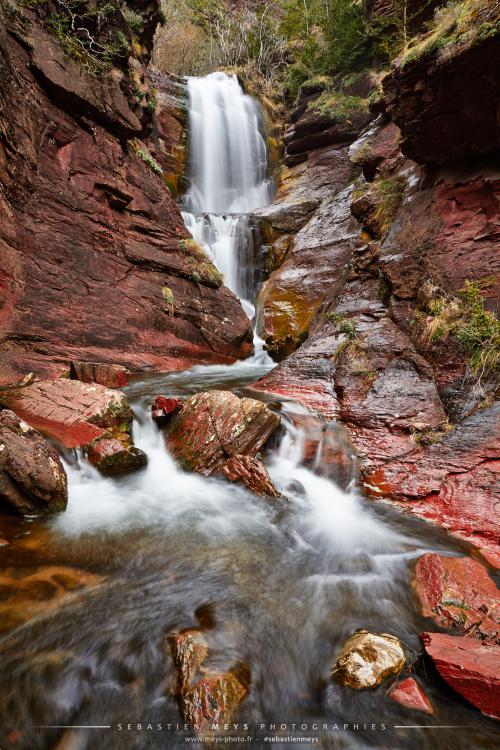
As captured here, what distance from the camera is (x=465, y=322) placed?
256 inches

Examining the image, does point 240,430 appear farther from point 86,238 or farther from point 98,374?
point 86,238

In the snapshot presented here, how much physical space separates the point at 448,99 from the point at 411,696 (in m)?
8.71

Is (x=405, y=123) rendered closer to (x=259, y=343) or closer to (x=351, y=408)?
(x=351, y=408)

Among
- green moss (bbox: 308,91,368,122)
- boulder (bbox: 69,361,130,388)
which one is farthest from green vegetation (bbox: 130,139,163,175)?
green moss (bbox: 308,91,368,122)

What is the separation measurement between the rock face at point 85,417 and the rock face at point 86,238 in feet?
7.06

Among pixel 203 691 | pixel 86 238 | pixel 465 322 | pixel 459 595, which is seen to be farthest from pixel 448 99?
pixel 203 691

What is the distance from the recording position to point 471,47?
5.98 meters

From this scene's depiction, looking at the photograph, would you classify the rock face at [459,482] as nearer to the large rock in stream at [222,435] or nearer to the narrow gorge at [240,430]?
the narrow gorge at [240,430]

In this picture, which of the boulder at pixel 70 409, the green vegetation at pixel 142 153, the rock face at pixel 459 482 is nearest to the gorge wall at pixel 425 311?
the rock face at pixel 459 482

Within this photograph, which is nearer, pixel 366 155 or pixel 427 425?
pixel 427 425

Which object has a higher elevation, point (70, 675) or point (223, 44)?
point (223, 44)

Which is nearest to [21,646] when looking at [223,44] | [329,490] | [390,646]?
[390,646]

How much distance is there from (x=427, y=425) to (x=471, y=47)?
601 centimetres

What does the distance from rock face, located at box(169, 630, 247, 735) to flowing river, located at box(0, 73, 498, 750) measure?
73mm
